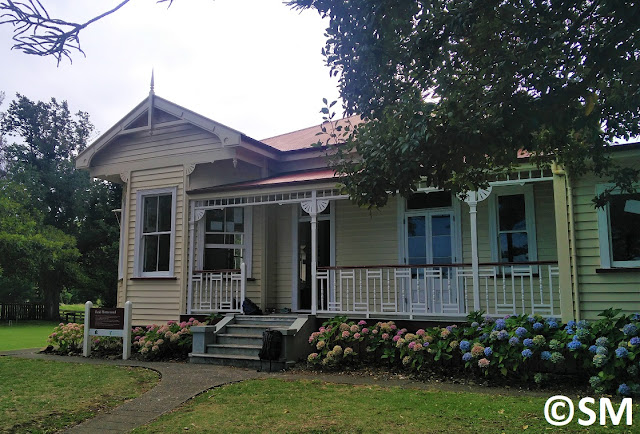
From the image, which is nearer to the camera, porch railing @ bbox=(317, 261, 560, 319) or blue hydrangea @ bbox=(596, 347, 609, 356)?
blue hydrangea @ bbox=(596, 347, 609, 356)

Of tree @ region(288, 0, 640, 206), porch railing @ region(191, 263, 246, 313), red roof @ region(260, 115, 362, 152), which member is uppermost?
red roof @ region(260, 115, 362, 152)

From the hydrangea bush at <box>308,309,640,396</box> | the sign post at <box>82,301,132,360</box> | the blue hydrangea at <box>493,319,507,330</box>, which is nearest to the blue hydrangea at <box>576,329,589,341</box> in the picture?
the hydrangea bush at <box>308,309,640,396</box>

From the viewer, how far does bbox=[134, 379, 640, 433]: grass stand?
5.68 m

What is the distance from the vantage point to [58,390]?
26.6 feet

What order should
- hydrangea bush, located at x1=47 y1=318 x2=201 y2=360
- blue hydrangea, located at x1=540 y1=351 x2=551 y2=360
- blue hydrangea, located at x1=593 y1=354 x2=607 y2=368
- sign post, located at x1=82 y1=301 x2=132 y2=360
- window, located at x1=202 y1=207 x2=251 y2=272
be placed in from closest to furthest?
blue hydrangea, located at x1=593 y1=354 x2=607 y2=368 < blue hydrangea, located at x1=540 y1=351 x2=551 y2=360 < hydrangea bush, located at x1=47 y1=318 x2=201 y2=360 < sign post, located at x1=82 y1=301 x2=132 y2=360 < window, located at x1=202 y1=207 x2=251 y2=272

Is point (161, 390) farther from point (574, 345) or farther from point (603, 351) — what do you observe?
point (603, 351)

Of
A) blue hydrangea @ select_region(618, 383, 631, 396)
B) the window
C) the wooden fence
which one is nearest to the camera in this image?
blue hydrangea @ select_region(618, 383, 631, 396)

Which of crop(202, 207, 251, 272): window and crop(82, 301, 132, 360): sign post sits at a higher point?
crop(202, 207, 251, 272): window

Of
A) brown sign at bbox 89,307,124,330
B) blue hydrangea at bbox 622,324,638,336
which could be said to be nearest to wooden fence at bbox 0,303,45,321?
brown sign at bbox 89,307,124,330

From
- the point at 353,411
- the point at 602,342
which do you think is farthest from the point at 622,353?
the point at 353,411

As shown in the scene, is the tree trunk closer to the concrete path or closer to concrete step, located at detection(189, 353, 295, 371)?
the concrete path

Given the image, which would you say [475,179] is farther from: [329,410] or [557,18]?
[329,410]

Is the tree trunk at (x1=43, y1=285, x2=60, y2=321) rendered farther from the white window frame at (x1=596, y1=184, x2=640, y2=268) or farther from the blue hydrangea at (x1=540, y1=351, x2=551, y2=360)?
the white window frame at (x1=596, y1=184, x2=640, y2=268)

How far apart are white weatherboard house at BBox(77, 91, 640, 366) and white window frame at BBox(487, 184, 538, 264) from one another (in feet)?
0.07
